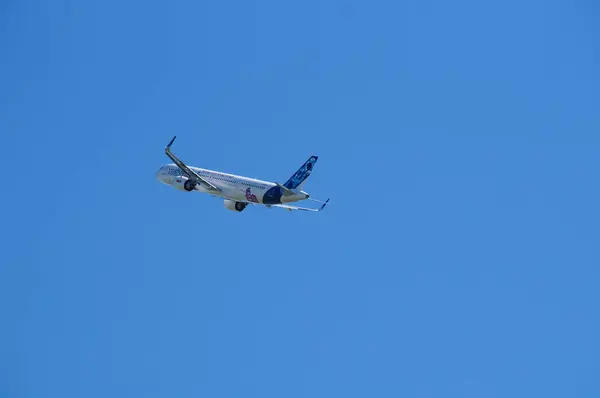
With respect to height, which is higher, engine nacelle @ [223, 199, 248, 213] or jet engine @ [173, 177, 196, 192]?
engine nacelle @ [223, 199, 248, 213]

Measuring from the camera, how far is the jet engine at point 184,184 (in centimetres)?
10844

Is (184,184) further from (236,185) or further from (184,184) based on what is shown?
(236,185)

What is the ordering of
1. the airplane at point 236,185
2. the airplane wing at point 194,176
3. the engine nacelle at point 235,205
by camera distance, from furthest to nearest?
the engine nacelle at point 235,205 < the airplane wing at point 194,176 < the airplane at point 236,185

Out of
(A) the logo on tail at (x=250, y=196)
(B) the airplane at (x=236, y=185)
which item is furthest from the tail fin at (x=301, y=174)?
(A) the logo on tail at (x=250, y=196)

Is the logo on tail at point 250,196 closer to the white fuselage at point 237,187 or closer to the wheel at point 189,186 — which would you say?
the white fuselage at point 237,187

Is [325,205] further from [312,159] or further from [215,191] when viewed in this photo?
[215,191]

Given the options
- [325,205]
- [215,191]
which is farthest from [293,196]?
[215,191]

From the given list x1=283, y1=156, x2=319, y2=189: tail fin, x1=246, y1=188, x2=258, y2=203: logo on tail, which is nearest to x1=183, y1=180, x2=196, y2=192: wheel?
x1=246, y1=188, x2=258, y2=203: logo on tail

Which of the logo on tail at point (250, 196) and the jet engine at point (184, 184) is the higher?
the logo on tail at point (250, 196)

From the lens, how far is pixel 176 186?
110188 millimetres

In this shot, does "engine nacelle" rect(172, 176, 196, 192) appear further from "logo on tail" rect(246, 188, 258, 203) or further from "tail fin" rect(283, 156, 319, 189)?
"tail fin" rect(283, 156, 319, 189)

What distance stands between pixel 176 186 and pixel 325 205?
18809 mm

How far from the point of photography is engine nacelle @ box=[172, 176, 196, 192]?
108 m

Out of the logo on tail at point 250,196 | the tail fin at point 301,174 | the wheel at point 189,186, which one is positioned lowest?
the wheel at point 189,186
